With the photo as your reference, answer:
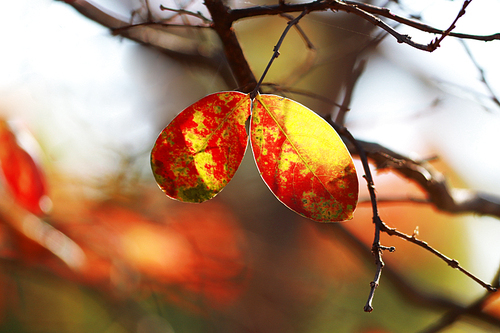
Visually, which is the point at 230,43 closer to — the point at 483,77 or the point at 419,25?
the point at 419,25

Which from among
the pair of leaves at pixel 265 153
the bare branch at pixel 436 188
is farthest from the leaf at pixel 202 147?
the bare branch at pixel 436 188

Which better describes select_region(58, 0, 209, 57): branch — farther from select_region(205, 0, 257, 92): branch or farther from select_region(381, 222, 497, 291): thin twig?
select_region(381, 222, 497, 291): thin twig

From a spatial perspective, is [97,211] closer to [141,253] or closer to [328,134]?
[141,253]

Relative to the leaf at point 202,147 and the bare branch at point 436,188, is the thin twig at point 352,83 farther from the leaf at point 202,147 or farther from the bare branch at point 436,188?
the leaf at point 202,147

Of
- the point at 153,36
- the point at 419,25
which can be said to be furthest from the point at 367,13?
the point at 153,36

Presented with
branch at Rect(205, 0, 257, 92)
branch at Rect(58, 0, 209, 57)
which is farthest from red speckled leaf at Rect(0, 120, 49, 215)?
branch at Rect(205, 0, 257, 92)

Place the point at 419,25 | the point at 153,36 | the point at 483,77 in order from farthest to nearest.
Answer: the point at 153,36 < the point at 483,77 < the point at 419,25
